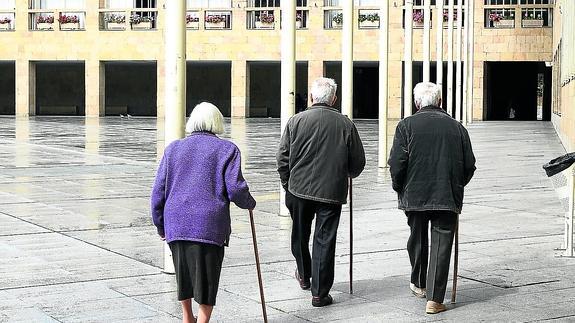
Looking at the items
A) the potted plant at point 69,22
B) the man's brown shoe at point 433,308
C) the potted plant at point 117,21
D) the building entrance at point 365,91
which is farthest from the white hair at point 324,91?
the potted plant at point 69,22

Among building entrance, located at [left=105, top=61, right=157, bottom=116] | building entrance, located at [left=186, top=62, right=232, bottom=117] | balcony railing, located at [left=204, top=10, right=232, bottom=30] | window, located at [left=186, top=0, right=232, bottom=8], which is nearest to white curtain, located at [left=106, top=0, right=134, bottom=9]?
window, located at [left=186, top=0, right=232, bottom=8]

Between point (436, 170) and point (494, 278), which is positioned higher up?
point (436, 170)

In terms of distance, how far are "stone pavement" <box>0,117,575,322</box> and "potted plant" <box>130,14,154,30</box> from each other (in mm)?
39742

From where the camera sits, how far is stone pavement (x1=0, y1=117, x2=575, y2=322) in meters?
8.54

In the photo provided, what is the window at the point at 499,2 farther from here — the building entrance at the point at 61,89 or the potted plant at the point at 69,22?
the building entrance at the point at 61,89

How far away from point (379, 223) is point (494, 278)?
13.0 feet

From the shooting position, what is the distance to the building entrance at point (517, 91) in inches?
2462

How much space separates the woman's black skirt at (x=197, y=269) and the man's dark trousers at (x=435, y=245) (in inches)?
77.9

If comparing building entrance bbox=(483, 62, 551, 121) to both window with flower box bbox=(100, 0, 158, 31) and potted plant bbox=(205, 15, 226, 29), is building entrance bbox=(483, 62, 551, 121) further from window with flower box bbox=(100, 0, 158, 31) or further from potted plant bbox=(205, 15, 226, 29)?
window with flower box bbox=(100, 0, 158, 31)

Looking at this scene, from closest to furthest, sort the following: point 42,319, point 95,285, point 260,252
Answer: point 42,319 → point 95,285 → point 260,252

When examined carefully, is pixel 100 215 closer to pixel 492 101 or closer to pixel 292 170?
pixel 292 170

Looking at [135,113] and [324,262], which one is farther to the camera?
[135,113]

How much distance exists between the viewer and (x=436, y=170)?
8.65 m

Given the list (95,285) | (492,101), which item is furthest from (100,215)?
(492,101)
